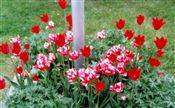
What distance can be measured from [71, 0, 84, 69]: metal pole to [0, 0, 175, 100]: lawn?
195 cm

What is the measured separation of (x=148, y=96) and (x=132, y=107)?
143mm

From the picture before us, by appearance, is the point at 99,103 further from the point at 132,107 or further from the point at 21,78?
the point at 21,78

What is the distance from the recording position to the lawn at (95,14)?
229 inches

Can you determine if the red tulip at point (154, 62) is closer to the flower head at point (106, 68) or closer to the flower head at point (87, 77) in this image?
the flower head at point (106, 68)

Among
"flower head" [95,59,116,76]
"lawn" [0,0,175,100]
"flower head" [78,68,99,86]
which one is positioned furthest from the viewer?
"lawn" [0,0,175,100]

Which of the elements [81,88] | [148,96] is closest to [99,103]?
[81,88]

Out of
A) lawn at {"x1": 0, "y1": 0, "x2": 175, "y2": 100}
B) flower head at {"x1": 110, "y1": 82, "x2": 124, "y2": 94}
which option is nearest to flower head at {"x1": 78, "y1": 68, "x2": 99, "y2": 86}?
flower head at {"x1": 110, "y1": 82, "x2": 124, "y2": 94}

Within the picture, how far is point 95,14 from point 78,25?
3.25 metres

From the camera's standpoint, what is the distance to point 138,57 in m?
3.37

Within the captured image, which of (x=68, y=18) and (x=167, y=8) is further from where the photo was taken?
(x=167, y=8)

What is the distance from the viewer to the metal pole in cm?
319

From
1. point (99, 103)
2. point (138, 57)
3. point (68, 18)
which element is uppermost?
point (68, 18)

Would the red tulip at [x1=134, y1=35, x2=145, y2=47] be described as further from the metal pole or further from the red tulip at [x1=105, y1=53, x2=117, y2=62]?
the metal pole

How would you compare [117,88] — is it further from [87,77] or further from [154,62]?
[154,62]
